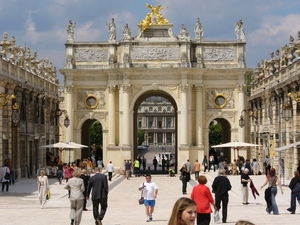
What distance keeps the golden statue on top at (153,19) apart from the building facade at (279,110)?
357 inches

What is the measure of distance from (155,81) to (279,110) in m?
11.3

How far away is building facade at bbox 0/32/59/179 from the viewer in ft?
121

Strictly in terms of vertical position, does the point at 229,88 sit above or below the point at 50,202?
above

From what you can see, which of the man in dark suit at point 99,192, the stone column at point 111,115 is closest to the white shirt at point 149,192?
the man in dark suit at point 99,192

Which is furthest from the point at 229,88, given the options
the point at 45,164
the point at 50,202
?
the point at 50,202

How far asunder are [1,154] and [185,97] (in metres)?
18.5

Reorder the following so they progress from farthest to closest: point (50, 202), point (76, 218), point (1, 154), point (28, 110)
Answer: point (28, 110) < point (1, 154) < point (50, 202) < point (76, 218)

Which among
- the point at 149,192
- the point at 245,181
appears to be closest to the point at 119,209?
the point at 245,181

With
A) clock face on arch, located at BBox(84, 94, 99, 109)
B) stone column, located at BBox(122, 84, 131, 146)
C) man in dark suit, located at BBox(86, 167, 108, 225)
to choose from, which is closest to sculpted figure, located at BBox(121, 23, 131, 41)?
stone column, located at BBox(122, 84, 131, 146)

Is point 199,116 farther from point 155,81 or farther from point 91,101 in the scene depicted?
point 91,101

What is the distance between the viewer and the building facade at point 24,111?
3684cm

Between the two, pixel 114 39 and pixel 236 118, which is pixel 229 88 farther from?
pixel 114 39

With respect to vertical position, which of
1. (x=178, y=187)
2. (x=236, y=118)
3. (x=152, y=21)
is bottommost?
(x=178, y=187)

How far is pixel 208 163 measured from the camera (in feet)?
168
